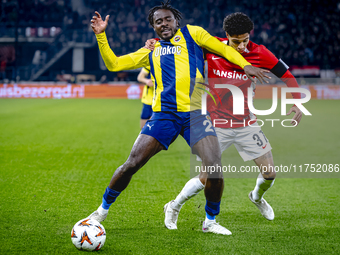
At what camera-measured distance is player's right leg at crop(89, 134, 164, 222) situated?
3471mm

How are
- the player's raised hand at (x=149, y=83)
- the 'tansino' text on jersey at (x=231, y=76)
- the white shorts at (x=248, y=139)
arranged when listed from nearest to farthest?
the 'tansino' text on jersey at (x=231, y=76)
the white shorts at (x=248, y=139)
the player's raised hand at (x=149, y=83)

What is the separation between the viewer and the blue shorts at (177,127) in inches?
139

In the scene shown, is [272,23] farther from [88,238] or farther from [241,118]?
[88,238]

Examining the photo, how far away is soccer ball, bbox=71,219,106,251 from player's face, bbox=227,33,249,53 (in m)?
2.14

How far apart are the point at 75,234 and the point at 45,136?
22.7 ft

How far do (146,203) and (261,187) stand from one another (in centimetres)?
133

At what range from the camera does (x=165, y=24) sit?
369 cm

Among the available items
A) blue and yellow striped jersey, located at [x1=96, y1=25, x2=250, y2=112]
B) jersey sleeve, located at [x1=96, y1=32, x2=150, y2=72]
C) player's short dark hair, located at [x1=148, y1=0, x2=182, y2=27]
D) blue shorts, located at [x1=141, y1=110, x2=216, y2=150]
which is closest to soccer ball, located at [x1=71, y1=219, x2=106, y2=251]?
blue shorts, located at [x1=141, y1=110, x2=216, y2=150]

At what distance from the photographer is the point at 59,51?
27891 mm

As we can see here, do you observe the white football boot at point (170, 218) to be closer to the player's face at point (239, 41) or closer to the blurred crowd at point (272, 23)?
the player's face at point (239, 41)

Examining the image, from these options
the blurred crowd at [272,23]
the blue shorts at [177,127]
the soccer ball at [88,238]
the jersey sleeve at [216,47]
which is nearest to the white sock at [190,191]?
the blue shorts at [177,127]

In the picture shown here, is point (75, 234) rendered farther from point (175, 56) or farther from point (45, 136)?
point (45, 136)

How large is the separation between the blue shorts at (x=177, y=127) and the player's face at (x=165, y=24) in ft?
2.46

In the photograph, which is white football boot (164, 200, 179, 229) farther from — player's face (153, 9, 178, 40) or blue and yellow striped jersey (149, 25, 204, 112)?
player's face (153, 9, 178, 40)
